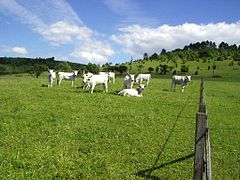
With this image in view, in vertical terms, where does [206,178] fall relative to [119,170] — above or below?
above

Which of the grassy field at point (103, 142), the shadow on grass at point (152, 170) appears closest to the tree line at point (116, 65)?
the grassy field at point (103, 142)

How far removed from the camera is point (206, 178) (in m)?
6.62

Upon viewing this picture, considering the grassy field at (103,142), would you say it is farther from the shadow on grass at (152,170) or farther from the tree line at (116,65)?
the tree line at (116,65)

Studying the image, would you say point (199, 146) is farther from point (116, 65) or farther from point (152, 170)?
point (116, 65)

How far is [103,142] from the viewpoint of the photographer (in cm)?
1148

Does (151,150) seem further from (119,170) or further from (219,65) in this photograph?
(219,65)

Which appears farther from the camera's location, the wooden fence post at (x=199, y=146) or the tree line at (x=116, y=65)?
the tree line at (x=116, y=65)

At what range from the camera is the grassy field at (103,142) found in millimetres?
8922

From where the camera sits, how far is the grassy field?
8.92m

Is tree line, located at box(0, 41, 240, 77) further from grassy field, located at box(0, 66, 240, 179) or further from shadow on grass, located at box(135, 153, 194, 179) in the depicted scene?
shadow on grass, located at box(135, 153, 194, 179)

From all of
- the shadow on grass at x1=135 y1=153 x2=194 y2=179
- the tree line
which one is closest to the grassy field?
the shadow on grass at x1=135 y1=153 x2=194 y2=179

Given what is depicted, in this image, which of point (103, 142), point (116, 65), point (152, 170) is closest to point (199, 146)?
point (152, 170)

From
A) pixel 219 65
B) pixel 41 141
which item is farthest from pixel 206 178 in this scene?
pixel 219 65

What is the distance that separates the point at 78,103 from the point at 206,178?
1396 centimetres
